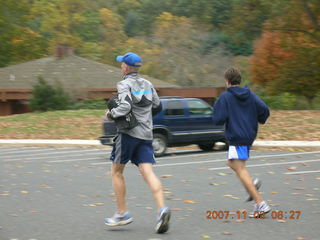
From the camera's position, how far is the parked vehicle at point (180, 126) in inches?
623

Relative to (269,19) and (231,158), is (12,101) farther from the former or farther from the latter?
(231,158)

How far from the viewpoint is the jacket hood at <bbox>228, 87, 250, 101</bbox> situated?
7230 mm

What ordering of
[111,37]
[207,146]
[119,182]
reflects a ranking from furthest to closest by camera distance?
1. [111,37]
2. [207,146]
3. [119,182]

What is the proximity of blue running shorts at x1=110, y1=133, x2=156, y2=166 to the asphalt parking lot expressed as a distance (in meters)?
0.77

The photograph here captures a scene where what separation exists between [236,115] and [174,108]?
910cm

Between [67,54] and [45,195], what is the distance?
131 feet

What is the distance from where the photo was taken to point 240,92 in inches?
285

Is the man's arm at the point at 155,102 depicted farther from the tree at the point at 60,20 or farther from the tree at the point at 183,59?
the tree at the point at 60,20

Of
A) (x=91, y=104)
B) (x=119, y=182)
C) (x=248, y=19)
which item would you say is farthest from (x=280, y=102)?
(x=119, y=182)

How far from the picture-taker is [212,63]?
56625mm

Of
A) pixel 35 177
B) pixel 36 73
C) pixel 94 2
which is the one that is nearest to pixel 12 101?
pixel 36 73

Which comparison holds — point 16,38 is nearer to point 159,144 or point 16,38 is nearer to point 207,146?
point 207,146

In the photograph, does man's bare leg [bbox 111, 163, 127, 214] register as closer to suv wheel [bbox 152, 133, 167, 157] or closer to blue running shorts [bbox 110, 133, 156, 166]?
blue running shorts [bbox 110, 133, 156, 166]
